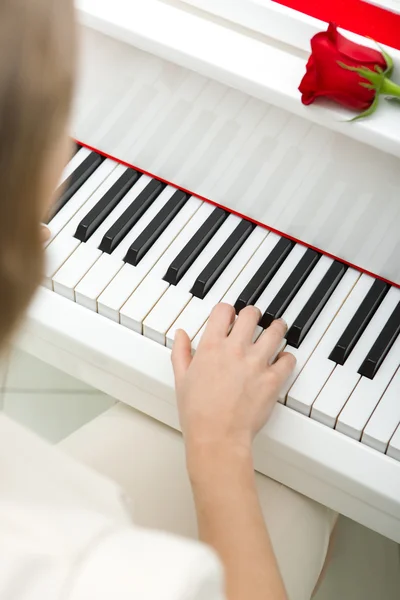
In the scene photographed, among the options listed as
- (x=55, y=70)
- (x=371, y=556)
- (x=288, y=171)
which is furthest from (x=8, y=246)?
(x=371, y=556)

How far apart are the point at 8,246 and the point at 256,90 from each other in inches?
25.2

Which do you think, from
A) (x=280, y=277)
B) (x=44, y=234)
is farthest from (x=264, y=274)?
(x=44, y=234)

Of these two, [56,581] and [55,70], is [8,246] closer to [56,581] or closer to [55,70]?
[55,70]

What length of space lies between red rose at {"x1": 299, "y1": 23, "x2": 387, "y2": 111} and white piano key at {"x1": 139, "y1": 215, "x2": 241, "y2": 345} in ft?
1.18

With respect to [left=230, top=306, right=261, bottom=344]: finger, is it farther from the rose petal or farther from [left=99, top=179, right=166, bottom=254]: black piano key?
the rose petal

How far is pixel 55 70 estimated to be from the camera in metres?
0.46

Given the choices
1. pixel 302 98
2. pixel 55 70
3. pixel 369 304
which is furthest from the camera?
pixel 369 304

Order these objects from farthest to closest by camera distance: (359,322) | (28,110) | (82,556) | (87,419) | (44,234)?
1. (87,419)
2. (359,322)
3. (44,234)
4. (82,556)
5. (28,110)

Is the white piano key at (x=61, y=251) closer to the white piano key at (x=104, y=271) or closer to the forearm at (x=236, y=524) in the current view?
the white piano key at (x=104, y=271)

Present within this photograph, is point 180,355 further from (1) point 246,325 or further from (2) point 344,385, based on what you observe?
(2) point 344,385

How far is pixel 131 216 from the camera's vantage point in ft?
4.29

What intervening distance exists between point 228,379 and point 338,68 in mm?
446

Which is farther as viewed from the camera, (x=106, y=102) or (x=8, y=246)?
(x=106, y=102)

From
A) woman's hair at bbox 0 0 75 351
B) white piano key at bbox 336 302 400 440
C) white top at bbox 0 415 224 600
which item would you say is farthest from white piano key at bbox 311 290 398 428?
woman's hair at bbox 0 0 75 351
